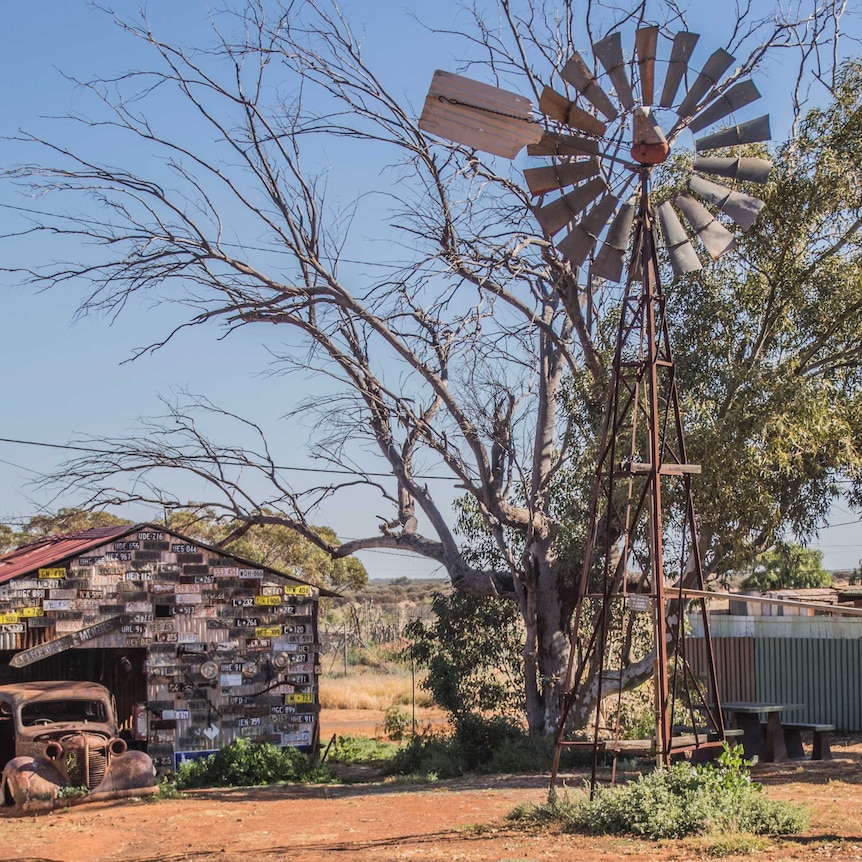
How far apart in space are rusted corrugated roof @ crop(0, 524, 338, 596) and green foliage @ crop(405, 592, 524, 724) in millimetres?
2585

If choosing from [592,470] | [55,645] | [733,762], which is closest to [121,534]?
[55,645]

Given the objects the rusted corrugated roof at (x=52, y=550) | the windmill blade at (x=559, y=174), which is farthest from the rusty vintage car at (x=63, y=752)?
the windmill blade at (x=559, y=174)

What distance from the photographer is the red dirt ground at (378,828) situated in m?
9.98

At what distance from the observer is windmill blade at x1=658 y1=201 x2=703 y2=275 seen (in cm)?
1198

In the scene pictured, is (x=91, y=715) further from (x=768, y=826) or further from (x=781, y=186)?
(x=781, y=186)

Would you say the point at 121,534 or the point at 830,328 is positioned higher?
the point at 830,328

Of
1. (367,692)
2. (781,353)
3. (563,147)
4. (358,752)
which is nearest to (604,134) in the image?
(563,147)

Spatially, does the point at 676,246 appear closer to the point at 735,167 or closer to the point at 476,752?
the point at 735,167

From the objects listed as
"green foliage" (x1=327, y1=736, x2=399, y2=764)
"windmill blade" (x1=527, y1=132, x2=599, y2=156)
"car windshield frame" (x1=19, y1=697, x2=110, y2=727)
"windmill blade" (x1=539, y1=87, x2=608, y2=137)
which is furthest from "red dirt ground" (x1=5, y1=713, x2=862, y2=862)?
"windmill blade" (x1=539, y1=87, x2=608, y2=137)

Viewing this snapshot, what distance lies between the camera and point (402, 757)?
19781mm

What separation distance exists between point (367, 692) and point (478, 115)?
2801 centimetres

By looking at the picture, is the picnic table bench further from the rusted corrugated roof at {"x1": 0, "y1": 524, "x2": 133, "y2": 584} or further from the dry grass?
the dry grass

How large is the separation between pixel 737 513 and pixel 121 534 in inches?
379

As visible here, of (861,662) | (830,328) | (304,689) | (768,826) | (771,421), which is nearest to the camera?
(768,826)
